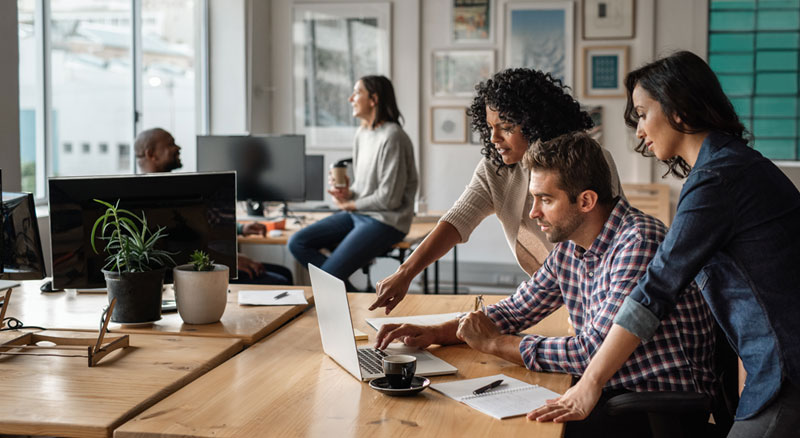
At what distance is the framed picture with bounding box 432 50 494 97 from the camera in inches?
257

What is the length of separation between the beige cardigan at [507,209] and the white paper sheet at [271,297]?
1.74ft

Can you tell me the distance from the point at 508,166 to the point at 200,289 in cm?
107

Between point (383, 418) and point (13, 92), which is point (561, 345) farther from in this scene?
point (13, 92)

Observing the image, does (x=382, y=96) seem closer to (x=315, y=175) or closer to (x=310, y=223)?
(x=310, y=223)

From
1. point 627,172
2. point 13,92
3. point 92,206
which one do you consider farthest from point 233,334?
point 627,172

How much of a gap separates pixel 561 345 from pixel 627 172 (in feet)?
16.1

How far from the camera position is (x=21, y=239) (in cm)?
231

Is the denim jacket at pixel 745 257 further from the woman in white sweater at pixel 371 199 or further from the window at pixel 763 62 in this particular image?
the window at pixel 763 62

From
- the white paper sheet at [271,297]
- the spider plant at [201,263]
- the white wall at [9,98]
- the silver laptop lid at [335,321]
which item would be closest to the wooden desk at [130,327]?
the white paper sheet at [271,297]

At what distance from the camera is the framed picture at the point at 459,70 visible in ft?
21.4

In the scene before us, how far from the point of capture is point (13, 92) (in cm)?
374

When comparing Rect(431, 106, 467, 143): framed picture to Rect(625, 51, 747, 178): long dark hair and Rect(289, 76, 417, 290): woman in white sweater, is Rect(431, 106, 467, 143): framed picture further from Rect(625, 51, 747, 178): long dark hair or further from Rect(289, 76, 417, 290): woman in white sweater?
Rect(625, 51, 747, 178): long dark hair

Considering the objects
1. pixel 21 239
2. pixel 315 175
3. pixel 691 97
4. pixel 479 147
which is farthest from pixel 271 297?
pixel 479 147

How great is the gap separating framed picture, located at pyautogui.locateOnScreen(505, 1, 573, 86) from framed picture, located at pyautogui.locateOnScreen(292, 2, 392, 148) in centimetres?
105
